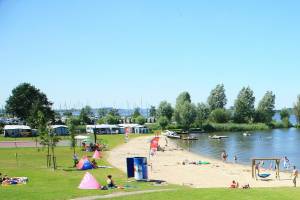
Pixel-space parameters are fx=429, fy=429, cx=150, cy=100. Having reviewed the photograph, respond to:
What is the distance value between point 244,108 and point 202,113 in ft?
55.0

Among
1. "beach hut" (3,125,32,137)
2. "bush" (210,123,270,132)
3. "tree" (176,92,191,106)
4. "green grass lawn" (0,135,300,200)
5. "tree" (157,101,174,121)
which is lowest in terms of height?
"green grass lawn" (0,135,300,200)

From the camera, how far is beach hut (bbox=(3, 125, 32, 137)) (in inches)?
3688

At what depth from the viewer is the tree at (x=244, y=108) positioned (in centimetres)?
14662

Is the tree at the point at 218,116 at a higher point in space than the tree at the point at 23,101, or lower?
lower

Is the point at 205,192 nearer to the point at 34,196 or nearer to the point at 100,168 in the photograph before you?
the point at 34,196

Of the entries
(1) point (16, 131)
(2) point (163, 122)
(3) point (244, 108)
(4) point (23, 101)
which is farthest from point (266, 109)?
(1) point (16, 131)

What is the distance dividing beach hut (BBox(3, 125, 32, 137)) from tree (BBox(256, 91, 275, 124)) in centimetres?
8291

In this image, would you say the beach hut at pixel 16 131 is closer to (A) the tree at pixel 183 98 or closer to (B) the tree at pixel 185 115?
(B) the tree at pixel 185 115

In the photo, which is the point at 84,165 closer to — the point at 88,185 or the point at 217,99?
the point at 88,185

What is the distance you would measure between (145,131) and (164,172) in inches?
3121

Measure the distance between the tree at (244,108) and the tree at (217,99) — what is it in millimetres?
6307

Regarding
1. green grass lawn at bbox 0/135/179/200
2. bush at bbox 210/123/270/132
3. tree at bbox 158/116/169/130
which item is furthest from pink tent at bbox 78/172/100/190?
bush at bbox 210/123/270/132

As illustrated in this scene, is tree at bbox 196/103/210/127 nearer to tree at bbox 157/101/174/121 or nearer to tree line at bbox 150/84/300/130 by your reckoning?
tree line at bbox 150/84/300/130

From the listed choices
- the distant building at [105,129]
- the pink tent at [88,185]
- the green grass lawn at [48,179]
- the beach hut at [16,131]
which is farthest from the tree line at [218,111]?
the pink tent at [88,185]
